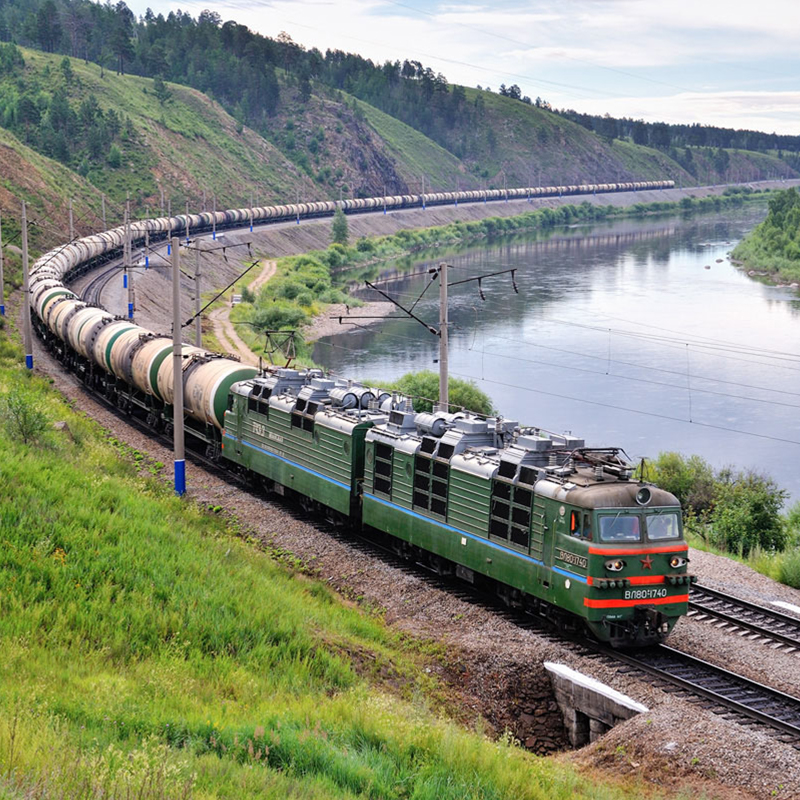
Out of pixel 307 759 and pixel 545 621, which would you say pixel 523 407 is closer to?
pixel 545 621

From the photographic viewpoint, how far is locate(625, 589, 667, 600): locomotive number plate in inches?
773

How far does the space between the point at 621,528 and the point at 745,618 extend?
528cm

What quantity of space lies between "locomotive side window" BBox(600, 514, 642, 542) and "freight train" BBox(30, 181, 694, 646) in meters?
0.02

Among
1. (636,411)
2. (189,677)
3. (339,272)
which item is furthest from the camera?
(339,272)

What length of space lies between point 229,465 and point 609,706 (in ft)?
68.9

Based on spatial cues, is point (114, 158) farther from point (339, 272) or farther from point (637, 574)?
point (637, 574)

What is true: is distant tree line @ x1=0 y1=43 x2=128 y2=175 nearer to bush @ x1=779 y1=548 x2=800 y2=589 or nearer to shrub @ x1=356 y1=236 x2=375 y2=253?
shrub @ x1=356 y1=236 x2=375 y2=253

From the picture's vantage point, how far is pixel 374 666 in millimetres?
18922

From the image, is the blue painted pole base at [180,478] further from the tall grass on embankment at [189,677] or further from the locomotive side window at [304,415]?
the tall grass on embankment at [189,677]

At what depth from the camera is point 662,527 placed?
20.1 m

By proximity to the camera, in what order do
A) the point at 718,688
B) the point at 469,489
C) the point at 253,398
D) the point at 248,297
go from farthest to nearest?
the point at 248,297 → the point at 253,398 → the point at 469,489 → the point at 718,688

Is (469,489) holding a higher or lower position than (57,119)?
lower

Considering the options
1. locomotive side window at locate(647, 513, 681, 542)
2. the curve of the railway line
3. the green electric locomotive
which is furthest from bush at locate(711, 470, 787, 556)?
locomotive side window at locate(647, 513, 681, 542)

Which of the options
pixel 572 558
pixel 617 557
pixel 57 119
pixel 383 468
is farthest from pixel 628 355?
pixel 57 119
